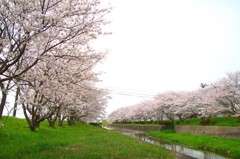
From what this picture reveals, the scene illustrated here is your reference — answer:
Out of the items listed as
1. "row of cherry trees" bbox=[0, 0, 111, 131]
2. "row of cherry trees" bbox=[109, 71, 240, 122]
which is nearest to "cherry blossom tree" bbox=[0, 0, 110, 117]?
→ "row of cherry trees" bbox=[0, 0, 111, 131]

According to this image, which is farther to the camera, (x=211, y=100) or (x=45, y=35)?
(x=211, y=100)

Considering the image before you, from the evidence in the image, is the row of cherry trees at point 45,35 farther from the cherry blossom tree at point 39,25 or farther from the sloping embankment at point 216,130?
the sloping embankment at point 216,130

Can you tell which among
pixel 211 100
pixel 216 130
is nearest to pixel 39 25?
pixel 216 130

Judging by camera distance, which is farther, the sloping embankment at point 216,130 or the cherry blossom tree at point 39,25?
the sloping embankment at point 216,130

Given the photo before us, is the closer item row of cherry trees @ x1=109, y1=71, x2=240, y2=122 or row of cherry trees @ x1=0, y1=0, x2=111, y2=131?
row of cherry trees @ x1=0, y1=0, x2=111, y2=131

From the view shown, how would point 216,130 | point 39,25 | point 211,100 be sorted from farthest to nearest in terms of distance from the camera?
1. point 211,100
2. point 216,130
3. point 39,25

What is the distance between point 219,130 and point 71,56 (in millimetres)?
25423

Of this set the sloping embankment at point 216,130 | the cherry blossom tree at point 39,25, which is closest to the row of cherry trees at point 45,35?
the cherry blossom tree at point 39,25

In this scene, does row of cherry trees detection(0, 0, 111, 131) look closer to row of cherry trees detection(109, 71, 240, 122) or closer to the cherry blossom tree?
the cherry blossom tree

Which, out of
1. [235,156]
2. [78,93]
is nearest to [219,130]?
[235,156]

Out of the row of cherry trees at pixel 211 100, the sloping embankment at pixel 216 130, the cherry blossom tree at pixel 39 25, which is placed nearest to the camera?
the cherry blossom tree at pixel 39 25

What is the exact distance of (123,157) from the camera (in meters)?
11.3

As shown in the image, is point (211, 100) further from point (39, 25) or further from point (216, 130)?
point (39, 25)

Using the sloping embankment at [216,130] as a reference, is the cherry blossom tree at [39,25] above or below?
above
